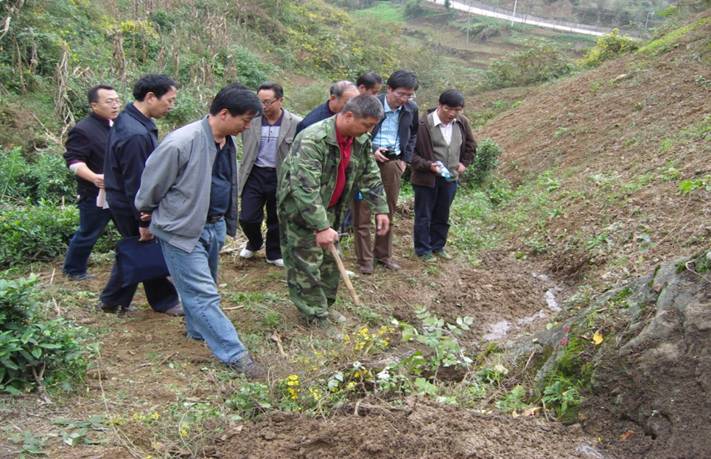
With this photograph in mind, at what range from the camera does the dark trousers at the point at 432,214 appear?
6141 millimetres

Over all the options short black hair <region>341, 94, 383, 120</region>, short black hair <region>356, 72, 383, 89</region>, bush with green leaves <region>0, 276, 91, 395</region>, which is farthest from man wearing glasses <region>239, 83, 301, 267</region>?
bush with green leaves <region>0, 276, 91, 395</region>

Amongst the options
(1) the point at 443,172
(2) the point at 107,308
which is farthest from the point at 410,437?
(1) the point at 443,172

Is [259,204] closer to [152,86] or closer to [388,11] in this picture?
[152,86]

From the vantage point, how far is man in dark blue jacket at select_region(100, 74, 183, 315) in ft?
13.3

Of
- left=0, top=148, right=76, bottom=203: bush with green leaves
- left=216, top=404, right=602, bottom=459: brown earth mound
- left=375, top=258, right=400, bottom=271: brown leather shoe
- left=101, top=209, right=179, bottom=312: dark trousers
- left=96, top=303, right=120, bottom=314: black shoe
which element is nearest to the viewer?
left=216, top=404, right=602, bottom=459: brown earth mound

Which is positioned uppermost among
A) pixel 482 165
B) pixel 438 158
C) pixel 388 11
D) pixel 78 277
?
pixel 438 158

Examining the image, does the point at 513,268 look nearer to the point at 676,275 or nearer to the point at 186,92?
the point at 676,275

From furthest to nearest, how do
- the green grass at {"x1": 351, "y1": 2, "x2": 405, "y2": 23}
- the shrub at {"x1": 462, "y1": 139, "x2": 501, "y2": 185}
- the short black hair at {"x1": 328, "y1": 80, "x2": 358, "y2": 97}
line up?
the green grass at {"x1": 351, "y1": 2, "x2": 405, "y2": 23}
the shrub at {"x1": 462, "y1": 139, "x2": 501, "y2": 185}
the short black hair at {"x1": 328, "y1": 80, "x2": 358, "y2": 97}

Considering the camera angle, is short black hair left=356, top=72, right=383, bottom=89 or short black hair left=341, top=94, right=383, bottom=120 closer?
short black hair left=341, top=94, right=383, bottom=120

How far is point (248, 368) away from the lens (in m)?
3.69

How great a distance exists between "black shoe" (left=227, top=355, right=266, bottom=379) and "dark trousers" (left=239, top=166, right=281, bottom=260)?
1876mm

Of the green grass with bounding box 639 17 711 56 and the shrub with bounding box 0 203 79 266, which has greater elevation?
the green grass with bounding box 639 17 711 56

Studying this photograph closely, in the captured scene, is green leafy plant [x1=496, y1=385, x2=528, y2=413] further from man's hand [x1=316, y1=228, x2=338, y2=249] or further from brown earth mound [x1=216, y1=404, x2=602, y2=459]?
man's hand [x1=316, y1=228, x2=338, y2=249]

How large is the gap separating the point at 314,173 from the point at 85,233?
2.12m
